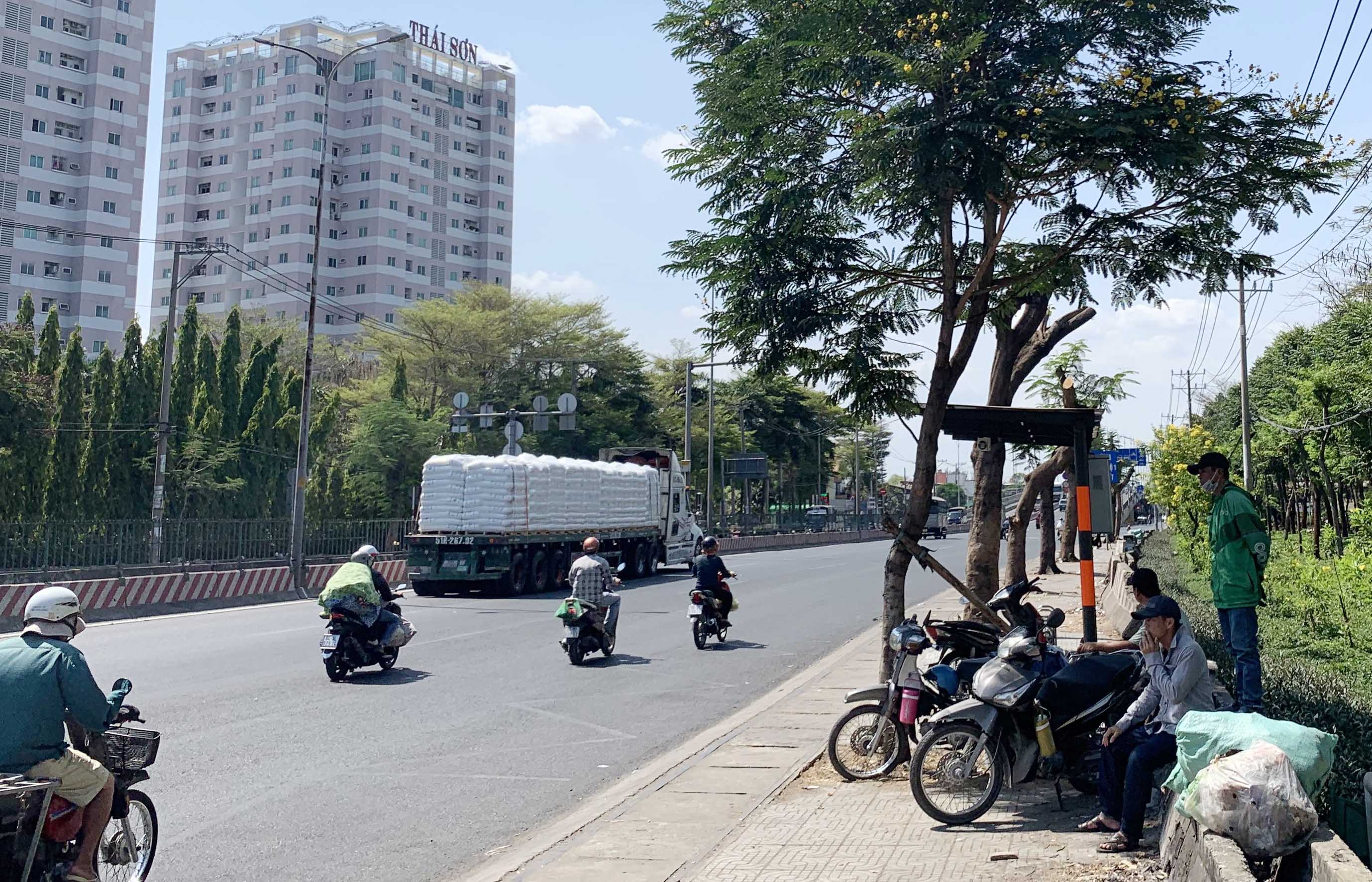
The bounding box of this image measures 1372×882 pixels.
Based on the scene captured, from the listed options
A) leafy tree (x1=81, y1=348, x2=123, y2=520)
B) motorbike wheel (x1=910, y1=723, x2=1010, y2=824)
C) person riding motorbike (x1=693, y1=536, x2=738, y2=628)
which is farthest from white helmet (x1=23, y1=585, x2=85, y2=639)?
leafy tree (x1=81, y1=348, x2=123, y2=520)

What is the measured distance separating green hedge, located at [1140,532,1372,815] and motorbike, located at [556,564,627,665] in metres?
6.92

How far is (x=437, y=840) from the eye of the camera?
288 inches

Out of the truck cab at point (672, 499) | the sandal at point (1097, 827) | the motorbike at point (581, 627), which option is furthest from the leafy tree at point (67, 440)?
the sandal at point (1097, 827)

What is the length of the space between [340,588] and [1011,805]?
27.7 feet

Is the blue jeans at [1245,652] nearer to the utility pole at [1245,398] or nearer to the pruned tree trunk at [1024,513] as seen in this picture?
the pruned tree trunk at [1024,513]

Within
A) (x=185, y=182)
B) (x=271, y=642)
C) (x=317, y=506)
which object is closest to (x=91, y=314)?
(x=185, y=182)

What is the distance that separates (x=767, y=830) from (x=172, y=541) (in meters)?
21.5

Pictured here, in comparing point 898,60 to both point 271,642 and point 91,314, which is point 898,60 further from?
point 91,314

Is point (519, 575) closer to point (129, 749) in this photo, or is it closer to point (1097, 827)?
point (1097, 827)

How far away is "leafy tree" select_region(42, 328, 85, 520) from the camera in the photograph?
Result: 32469 mm

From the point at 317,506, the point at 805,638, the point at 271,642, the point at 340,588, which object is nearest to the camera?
the point at 340,588

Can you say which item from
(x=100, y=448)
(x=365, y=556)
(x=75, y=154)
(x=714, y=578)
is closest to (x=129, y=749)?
(x=365, y=556)

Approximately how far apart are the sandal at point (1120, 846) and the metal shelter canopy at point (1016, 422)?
14.5 ft

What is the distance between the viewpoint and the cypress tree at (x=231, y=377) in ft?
133
